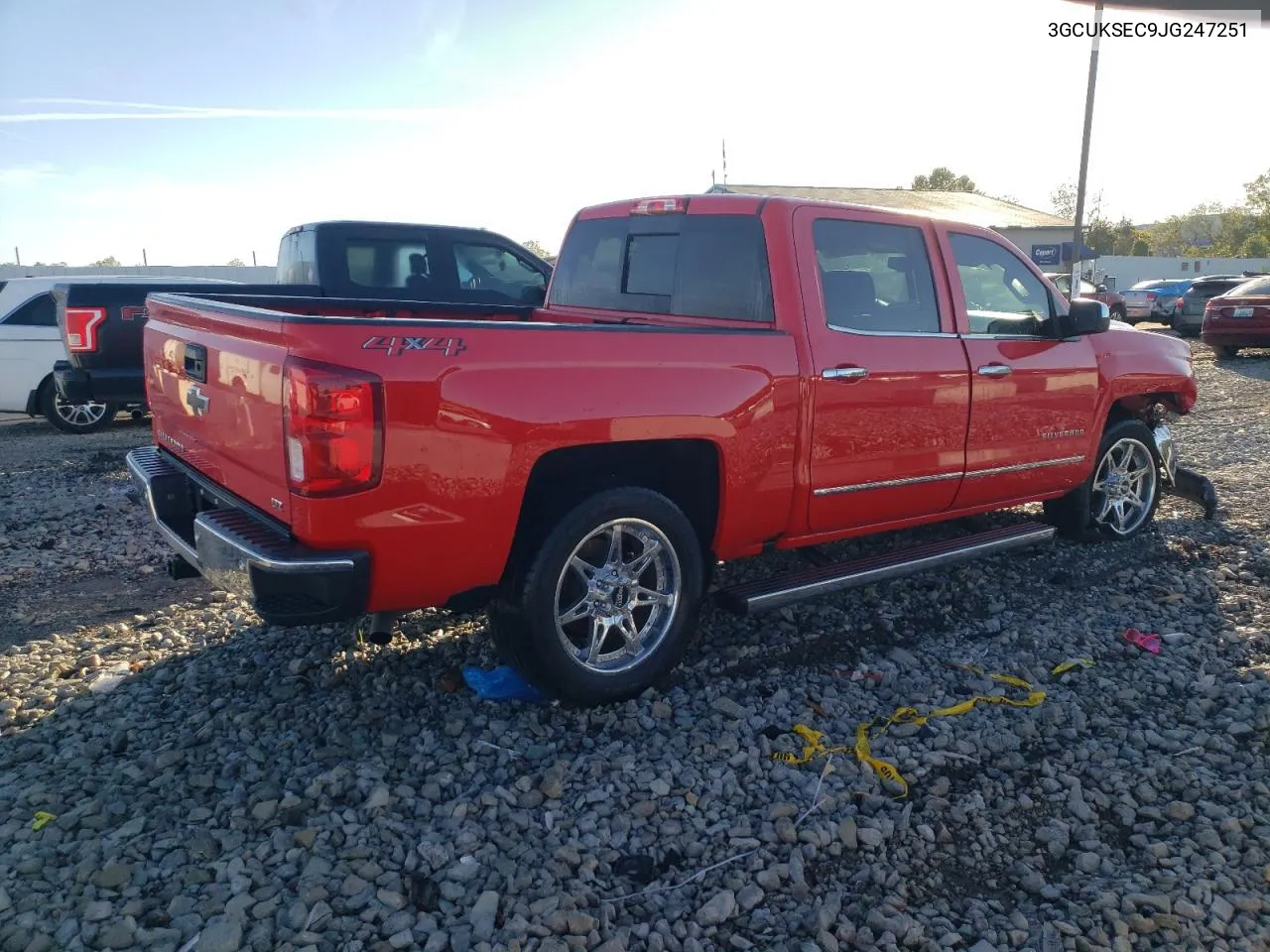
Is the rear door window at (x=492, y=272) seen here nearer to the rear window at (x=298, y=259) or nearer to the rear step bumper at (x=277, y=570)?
the rear window at (x=298, y=259)

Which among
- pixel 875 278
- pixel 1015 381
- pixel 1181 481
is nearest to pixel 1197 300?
pixel 1181 481

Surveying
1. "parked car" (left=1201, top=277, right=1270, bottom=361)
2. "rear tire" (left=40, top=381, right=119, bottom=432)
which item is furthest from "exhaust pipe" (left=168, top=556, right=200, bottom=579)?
"parked car" (left=1201, top=277, right=1270, bottom=361)

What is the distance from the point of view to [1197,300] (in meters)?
22.2

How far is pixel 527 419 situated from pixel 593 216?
2193 millimetres

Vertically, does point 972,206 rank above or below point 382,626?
above

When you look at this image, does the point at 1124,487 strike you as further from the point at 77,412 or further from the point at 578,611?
the point at 77,412

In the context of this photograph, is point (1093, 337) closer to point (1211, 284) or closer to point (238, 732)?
point (238, 732)

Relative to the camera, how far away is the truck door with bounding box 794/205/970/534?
414 centimetres

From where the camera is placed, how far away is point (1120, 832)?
9.98ft

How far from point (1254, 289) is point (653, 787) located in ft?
58.3

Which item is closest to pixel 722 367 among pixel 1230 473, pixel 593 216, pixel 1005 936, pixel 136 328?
pixel 593 216

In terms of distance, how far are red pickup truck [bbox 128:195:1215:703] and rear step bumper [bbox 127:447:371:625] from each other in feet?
0.04

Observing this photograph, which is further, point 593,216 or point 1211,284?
point 1211,284

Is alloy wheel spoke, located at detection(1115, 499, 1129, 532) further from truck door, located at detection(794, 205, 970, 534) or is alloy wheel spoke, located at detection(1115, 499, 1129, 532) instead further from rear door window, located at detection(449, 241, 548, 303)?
rear door window, located at detection(449, 241, 548, 303)
